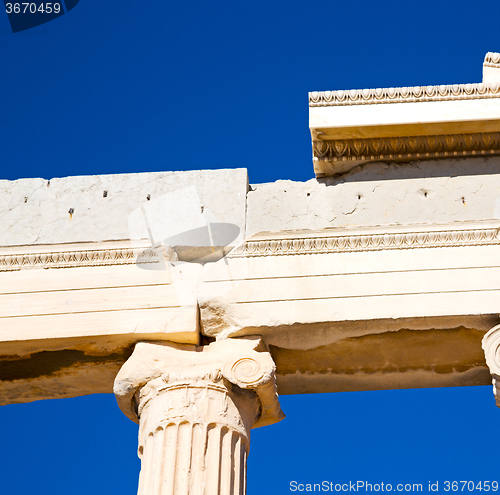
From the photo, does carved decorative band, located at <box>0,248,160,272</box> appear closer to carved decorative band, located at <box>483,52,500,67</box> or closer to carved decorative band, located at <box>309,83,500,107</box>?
carved decorative band, located at <box>309,83,500,107</box>

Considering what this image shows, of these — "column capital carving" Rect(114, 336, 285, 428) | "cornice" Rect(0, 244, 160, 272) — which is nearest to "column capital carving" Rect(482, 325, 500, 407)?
"column capital carving" Rect(114, 336, 285, 428)

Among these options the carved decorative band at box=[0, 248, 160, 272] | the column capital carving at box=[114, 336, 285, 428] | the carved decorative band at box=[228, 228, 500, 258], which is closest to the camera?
the column capital carving at box=[114, 336, 285, 428]

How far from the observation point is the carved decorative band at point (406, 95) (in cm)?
798

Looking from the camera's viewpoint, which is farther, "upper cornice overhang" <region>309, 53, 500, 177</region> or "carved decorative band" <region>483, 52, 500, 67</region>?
"carved decorative band" <region>483, 52, 500, 67</region>

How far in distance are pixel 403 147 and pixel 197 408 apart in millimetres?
3410

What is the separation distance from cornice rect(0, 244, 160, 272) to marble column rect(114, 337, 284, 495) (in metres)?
0.89

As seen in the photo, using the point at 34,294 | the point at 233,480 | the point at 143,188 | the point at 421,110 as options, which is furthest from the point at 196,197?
the point at 233,480

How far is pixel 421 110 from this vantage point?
25.8 feet

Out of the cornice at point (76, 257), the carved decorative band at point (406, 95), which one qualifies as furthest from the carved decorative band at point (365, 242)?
the carved decorative band at point (406, 95)

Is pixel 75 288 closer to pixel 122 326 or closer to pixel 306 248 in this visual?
pixel 122 326

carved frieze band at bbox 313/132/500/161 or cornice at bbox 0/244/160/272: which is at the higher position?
carved frieze band at bbox 313/132/500/161

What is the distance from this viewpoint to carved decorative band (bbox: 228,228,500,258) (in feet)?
23.1

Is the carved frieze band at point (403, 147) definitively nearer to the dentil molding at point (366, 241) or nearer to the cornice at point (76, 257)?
the dentil molding at point (366, 241)

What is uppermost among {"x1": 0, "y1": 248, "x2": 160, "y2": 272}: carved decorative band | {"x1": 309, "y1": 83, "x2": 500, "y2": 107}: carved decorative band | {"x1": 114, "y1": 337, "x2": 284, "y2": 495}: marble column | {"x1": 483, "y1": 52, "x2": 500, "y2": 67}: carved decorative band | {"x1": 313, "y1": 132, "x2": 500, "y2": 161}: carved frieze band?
{"x1": 483, "y1": 52, "x2": 500, "y2": 67}: carved decorative band
